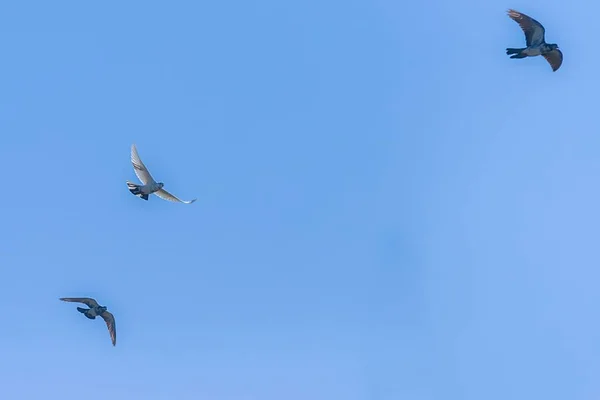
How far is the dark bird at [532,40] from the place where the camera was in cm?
6203

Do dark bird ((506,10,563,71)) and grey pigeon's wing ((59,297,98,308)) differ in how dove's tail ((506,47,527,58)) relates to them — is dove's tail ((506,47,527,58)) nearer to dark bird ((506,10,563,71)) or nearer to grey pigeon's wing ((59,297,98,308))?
dark bird ((506,10,563,71))

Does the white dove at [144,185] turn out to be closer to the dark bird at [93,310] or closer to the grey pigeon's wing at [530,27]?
the dark bird at [93,310]

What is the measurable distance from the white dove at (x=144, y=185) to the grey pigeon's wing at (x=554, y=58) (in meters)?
23.3

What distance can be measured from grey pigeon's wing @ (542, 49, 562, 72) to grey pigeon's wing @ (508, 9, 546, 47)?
4.57 ft

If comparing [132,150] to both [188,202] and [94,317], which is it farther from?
[94,317]

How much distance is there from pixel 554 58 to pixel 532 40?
7.41 ft

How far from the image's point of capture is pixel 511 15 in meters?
61.9

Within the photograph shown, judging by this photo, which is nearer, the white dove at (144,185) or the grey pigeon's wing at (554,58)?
the grey pigeon's wing at (554,58)

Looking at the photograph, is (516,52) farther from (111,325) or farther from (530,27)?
(111,325)

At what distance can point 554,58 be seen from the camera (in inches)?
2537

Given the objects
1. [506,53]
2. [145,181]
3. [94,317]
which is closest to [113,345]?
[94,317]

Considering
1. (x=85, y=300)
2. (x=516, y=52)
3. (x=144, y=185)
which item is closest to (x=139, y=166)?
(x=144, y=185)

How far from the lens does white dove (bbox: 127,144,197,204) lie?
66.9 metres

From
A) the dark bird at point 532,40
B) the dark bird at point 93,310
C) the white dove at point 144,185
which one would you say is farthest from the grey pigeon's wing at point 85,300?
the dark bird at point 532,40
